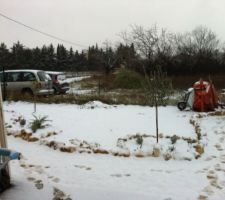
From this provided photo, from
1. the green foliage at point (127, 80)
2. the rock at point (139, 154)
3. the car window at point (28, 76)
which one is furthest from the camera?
the green foliage at point (127, 80)

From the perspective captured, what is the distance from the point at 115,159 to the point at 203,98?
277 inches

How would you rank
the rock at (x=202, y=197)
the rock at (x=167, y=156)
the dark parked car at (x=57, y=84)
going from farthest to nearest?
the dark parked car at (x=57, y=84) < the rock at (x=167, y=156) < the rock at (x=202, y=197)

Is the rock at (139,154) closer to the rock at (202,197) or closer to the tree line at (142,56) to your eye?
the rock at (202,197)

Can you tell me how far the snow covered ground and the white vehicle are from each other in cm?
633

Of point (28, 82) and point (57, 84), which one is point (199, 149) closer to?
point (28, 82)

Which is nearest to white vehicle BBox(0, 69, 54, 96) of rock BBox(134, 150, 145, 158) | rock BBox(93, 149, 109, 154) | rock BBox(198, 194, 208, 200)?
rock BBox(93, 149, 109, 154)

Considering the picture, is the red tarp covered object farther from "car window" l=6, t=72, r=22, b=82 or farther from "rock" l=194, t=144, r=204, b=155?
"car window" l=6, t=72, r=22, b=82

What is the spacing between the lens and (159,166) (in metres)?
6.68

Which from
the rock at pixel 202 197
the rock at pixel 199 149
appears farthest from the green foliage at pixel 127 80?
the rock at pixel 202 197

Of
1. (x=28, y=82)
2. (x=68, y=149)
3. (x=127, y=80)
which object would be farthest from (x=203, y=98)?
(x=127, y=80)

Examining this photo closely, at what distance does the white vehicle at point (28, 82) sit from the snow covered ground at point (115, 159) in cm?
633

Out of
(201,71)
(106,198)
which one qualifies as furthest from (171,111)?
(201,71)

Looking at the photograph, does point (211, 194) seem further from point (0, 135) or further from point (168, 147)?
point (0, 135)

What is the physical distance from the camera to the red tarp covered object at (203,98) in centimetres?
1338
